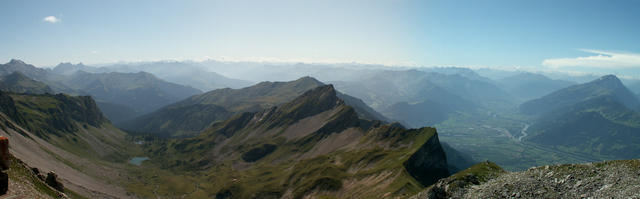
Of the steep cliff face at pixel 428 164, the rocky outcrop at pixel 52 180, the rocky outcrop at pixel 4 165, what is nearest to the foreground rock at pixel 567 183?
the rocky outcrop at pixel 4 165

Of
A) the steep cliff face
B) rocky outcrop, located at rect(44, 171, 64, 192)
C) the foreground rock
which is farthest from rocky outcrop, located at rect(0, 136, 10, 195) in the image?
the steep cliff face

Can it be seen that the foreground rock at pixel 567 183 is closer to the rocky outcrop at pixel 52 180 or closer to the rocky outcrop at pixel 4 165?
the rocky outcrop at pixel 4 165

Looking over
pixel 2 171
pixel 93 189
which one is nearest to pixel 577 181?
pixel 2 171

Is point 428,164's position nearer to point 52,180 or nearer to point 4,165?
point 52,180

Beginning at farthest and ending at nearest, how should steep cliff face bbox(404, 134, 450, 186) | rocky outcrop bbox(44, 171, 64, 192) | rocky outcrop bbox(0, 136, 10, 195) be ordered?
steep cliff face bbox(404, 134, 450, 186), rocky outcrop bbox(44, 171, 64, 192), rocky outcrop bbox(0, 136, 10, 195)

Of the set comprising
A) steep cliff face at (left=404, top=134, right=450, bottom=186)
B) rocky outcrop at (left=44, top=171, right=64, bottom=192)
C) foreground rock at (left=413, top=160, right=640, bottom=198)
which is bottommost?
steep cliff face at (left=404, top=134, right=450, bottom=186)

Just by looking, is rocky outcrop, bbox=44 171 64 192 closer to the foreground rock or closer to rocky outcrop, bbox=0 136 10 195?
rocky outcrop, bbox=0 136 10 195

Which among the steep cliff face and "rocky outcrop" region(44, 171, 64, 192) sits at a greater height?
"rocky outcrop" region(44, 171, 64, 192)

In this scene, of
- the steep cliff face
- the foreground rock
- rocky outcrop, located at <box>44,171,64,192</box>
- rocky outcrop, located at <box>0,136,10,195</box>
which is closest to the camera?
rocky outcrop, located at <box>0,136,10,195</box>
